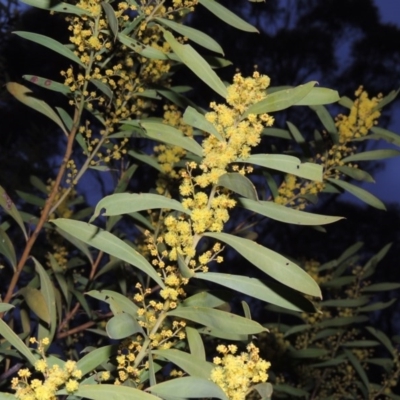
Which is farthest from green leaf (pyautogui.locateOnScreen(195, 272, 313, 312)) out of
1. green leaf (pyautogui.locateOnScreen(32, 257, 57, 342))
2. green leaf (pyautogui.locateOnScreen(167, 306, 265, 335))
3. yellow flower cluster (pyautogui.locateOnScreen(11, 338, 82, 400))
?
green leaf (pyautogui.locateOnScreen(32, 257, 57, 342))

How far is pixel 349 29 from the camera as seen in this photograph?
2943 mm

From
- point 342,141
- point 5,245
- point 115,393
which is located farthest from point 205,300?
point 342,141

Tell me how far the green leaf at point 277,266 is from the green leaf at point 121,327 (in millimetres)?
92

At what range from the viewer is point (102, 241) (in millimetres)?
533

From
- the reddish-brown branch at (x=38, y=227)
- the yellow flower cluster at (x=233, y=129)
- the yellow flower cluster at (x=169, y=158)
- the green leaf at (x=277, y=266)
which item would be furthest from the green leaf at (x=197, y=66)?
the yellow flower cluster at (x=169, y=158)

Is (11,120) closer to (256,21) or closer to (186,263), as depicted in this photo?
(256,21)

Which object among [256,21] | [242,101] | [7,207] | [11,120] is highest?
[256,21]

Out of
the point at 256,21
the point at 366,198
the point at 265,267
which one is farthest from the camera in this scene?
the point at 256,21

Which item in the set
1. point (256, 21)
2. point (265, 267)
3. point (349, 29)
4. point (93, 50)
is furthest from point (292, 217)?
point (349, 29)

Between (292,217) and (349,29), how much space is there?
2.63 meters

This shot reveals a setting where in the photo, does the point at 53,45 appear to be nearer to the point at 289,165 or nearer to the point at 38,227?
the point at 38,227

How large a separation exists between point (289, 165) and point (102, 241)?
0.17 meters

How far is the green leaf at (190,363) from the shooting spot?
0.51 metres

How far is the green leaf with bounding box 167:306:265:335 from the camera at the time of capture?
50 cm
